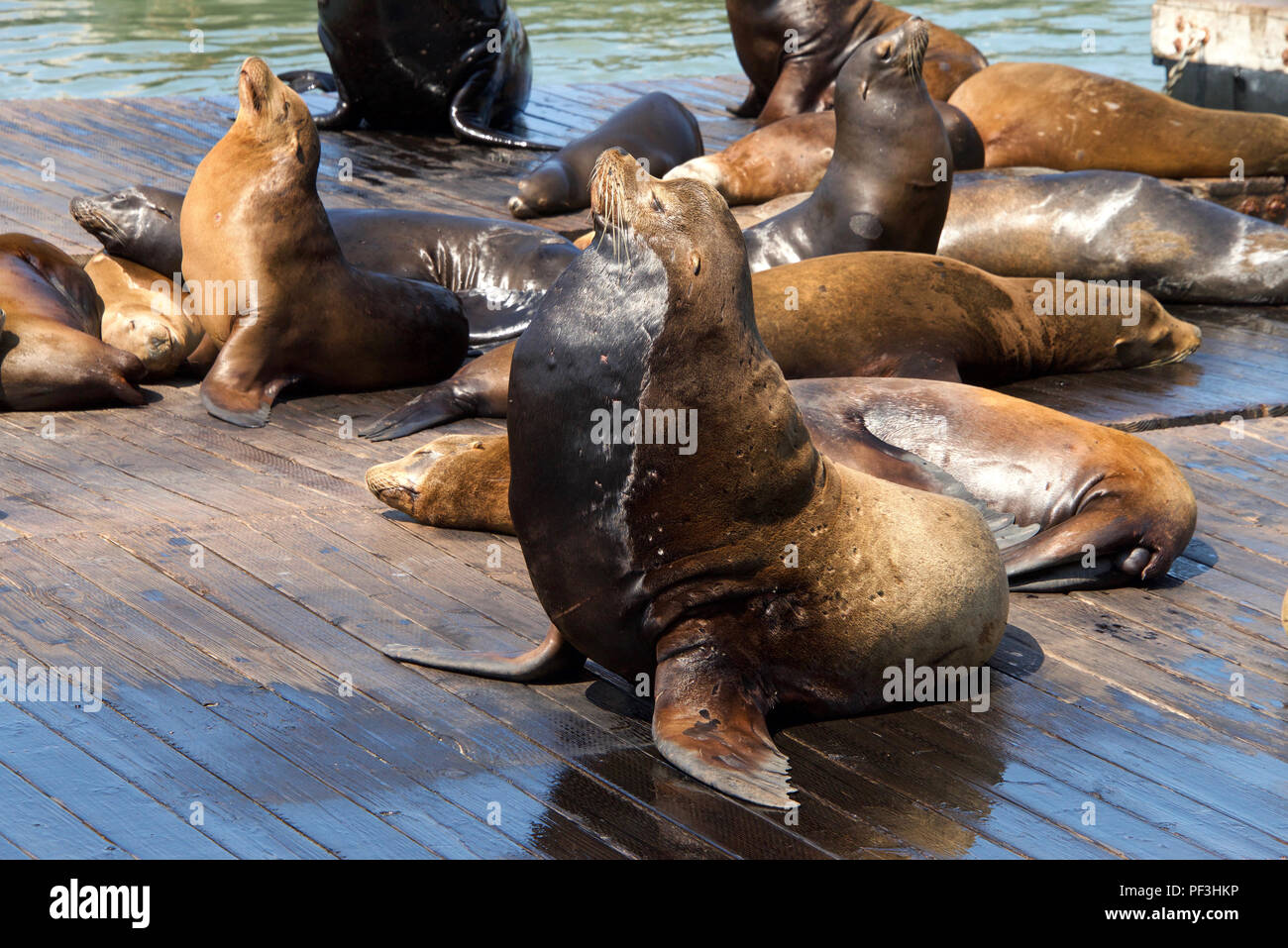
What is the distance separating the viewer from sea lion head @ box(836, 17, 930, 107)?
23.4 feet

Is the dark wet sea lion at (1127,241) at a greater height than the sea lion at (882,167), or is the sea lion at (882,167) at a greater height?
the sea lion at (882,167)

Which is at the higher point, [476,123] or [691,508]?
[691,508]

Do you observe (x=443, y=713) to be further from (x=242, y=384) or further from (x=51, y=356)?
(x=51, y=356)

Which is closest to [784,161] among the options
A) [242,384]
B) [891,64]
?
[891,64]

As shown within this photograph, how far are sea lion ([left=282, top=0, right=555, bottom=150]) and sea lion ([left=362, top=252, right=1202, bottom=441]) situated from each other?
4.42m

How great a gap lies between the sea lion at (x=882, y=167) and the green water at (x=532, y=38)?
34.7ft

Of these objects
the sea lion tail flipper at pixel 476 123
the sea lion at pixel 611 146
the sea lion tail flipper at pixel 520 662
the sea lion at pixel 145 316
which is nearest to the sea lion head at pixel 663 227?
the sea lion tail flipper at pixel 520 662

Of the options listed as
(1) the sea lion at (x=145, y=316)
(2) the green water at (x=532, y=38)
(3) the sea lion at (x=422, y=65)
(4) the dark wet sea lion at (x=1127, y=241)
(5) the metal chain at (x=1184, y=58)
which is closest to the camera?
(1) the sea lion at (x=145, y=316)

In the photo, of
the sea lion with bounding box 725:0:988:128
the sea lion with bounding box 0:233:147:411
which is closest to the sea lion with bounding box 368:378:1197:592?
the sea lion with bounding box 0:233:147:411

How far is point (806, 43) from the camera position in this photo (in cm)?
1076

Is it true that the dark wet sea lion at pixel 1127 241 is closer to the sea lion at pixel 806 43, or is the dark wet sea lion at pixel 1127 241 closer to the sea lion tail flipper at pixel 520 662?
the sea lion at pixel 806 43

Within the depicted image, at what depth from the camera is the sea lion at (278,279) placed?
6.14 metres

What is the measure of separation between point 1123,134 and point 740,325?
646 cm
